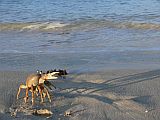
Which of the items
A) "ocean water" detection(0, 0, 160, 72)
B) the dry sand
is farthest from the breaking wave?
the dry sand

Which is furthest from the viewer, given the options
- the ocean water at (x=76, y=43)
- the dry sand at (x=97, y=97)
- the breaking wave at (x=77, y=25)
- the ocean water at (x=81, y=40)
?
the breaking wave at (x=77, y=25)

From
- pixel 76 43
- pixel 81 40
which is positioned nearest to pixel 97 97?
pixel 76 43

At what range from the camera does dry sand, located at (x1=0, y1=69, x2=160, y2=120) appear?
492 cm

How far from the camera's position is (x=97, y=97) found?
5.58 metres

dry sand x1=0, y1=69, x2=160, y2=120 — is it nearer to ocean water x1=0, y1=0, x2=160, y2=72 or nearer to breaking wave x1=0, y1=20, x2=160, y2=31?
ocean water x1=0, y1=0, x2=160, y2=72

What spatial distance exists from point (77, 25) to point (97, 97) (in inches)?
346

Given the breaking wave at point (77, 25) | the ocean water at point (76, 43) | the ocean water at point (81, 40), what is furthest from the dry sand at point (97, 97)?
the breaking wave at point (77, 25)

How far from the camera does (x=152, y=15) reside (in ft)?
52.0

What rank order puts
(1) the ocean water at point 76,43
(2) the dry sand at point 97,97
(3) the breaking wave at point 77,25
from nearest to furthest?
(2) the dry sand at point 97,97
(1) the ocean water at point 76,43
(3) the breaking wave at point 77,25

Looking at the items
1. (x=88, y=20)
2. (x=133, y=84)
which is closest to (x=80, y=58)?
(x=133, y=84)

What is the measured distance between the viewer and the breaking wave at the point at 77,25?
1344 centimetres

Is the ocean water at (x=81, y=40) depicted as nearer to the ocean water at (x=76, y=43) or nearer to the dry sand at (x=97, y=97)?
the ocean water at (x=76, y=43)

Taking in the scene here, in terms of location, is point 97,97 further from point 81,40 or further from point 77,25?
point 77,25

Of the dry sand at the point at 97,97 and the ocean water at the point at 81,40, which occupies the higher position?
the dry sand at the point at 97,97
